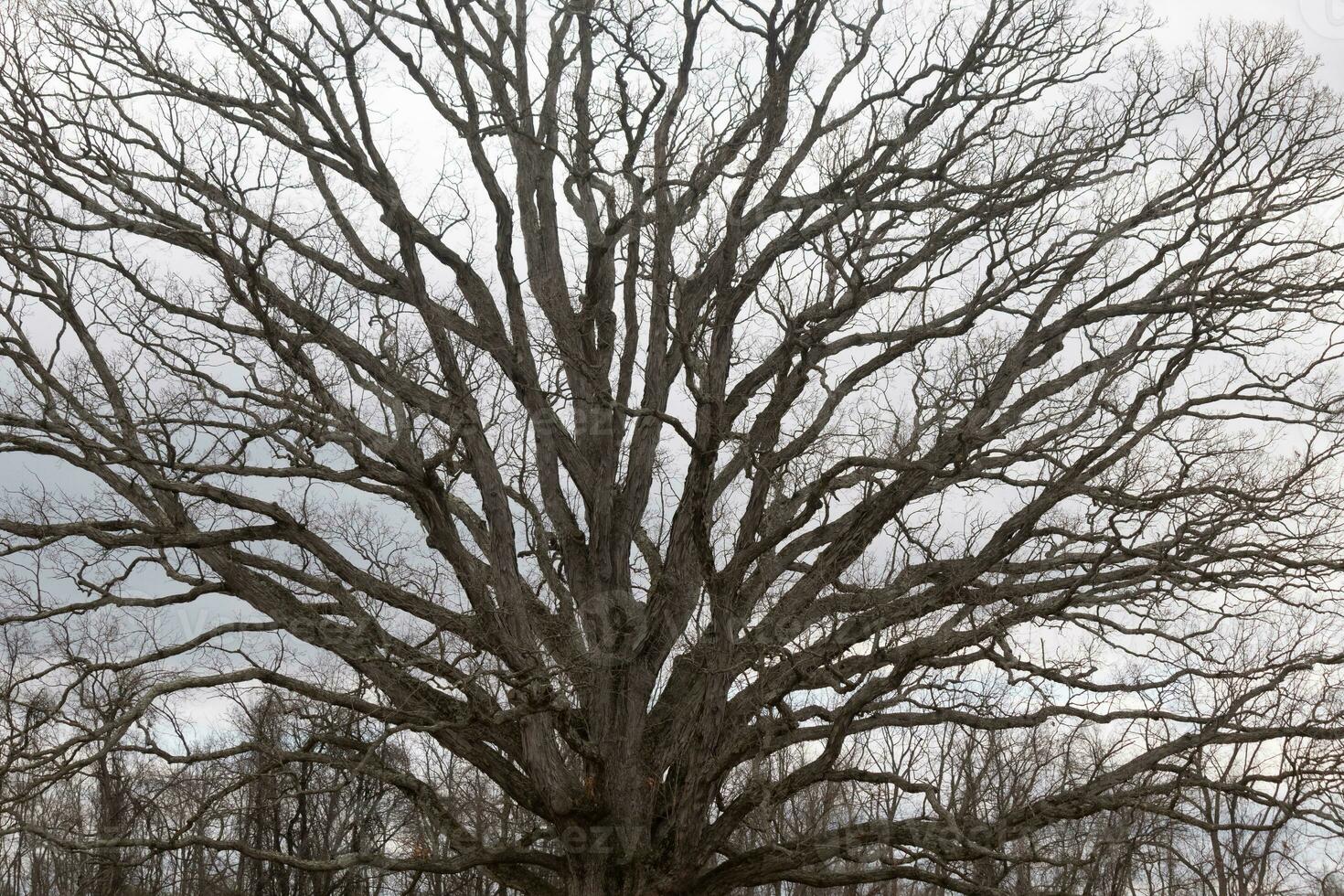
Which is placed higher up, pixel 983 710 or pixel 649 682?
pixel 649 682

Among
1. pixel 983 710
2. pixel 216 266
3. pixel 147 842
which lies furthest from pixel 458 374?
pixel 983 710

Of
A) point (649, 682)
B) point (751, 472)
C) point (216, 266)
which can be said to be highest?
point (216, 266)

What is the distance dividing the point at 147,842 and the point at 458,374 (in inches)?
196

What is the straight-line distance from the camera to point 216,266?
1092 centimetres

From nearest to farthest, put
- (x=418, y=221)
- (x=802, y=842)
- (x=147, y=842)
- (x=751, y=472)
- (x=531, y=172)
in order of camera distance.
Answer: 1. (x=147, y=842)
2. (x=802, y=842)
3. (x=751, y=472)
4. (x=418, y=221)
5. (x=531, y=172)

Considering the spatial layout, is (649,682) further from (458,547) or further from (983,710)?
(983,710)

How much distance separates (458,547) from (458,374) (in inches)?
68.2

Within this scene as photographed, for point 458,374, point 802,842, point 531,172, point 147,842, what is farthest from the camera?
point 531,172

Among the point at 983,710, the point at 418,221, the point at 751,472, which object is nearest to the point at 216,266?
the point at 418,221

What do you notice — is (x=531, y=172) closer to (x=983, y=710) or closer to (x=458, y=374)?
(x=458, y=374)

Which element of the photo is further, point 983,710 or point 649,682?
point 649,682

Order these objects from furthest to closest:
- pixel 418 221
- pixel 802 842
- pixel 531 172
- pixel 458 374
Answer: pixel 531 172, pixel 418 221, pixel 458 374, pixel 802 842

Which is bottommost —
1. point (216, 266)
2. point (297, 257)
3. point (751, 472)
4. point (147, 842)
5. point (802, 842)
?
point (802, 842)

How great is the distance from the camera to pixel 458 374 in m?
11.5
